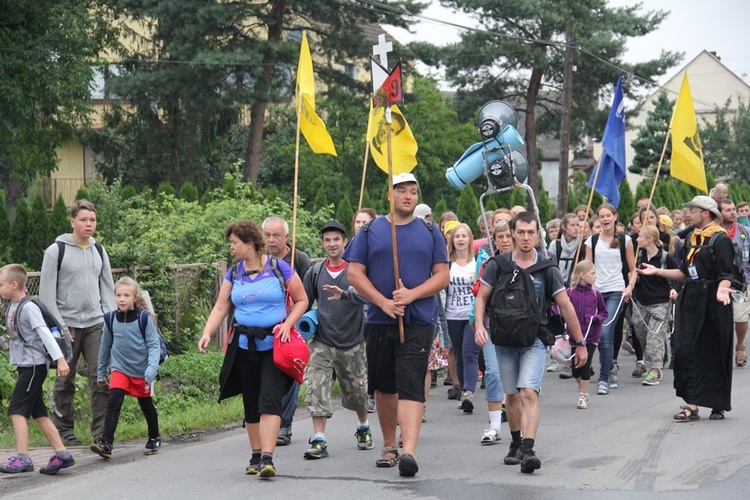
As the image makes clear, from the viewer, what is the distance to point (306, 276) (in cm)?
916

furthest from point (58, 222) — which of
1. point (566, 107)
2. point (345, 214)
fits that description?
point (566, 107)

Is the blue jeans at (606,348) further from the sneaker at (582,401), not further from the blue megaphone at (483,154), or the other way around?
the blue megaphone at (483,154)

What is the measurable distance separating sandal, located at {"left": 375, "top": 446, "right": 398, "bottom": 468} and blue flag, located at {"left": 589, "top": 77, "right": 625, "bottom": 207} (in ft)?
26.5

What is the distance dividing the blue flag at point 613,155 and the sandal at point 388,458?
318 inches

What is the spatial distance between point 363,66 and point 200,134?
683 cm

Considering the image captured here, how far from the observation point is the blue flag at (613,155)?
50.4 feet

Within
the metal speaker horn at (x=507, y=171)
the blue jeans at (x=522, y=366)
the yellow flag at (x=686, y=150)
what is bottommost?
the blue jeans at (x=522, y=366)

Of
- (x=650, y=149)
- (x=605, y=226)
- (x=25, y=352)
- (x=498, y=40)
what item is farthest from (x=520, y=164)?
(x=650, y=149)

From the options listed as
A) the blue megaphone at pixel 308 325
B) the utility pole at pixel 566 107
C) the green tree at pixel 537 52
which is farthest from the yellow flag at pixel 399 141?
the green tree at pixel 537 52

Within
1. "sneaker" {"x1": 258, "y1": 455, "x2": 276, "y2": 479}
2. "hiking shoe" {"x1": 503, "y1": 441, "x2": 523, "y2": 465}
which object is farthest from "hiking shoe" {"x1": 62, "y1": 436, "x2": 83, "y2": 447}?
"hiking shoe" {"x1": 503, "y1": 441, "x2": 523, "y2": 465}

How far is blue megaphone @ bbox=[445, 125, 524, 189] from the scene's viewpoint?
11648mm

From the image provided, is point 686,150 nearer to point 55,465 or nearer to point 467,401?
point 467,401

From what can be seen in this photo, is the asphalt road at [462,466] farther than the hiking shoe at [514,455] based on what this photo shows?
No

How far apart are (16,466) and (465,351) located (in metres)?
4.35
